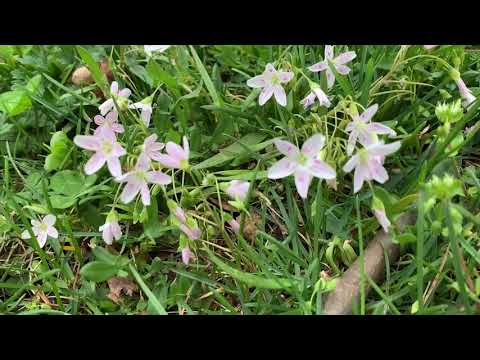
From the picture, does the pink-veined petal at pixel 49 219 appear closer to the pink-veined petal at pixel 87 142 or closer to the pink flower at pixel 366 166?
the pink-veined petal at pixel 87 142

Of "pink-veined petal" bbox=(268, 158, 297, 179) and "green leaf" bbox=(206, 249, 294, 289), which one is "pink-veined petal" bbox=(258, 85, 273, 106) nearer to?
"pink-veined petal" bbox=(268, 158, 297, 179)

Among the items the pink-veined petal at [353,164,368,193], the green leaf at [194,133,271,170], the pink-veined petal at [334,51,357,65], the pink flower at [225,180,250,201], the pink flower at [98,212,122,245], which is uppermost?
the pink-veined petal at [334,51,357,65]

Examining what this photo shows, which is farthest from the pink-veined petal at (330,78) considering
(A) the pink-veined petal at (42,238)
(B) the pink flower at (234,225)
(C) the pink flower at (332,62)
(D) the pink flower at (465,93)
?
(A) the pink-veined petal at (42,238)

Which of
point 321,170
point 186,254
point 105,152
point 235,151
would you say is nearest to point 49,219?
point 105,152

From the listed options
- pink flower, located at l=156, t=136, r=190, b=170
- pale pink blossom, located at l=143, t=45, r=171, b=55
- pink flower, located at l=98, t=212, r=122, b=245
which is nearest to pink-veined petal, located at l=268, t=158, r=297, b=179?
pink flower, located at l=156, t=136, r=190, b=170

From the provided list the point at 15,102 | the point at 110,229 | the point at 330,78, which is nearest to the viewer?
the point at 110,229

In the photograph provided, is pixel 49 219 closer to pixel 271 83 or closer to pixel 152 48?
pixel 152 48

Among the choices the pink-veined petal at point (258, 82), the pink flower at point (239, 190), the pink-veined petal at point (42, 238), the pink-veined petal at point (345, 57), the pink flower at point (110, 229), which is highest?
the pink-veined petal at point (345, 57)
